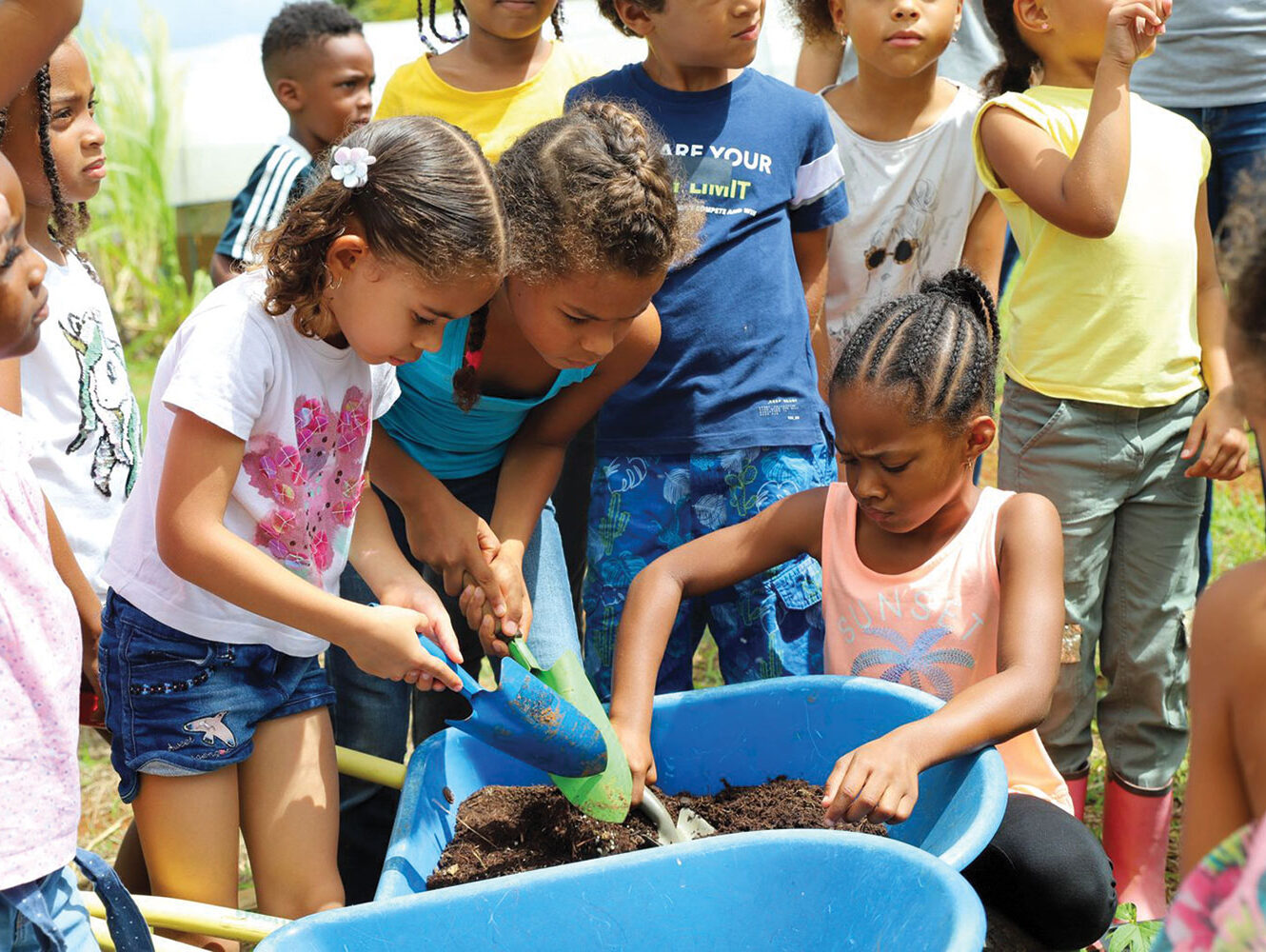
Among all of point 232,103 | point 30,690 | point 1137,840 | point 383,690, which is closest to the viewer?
point 30,690

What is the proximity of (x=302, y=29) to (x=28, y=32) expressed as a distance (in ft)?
8.18

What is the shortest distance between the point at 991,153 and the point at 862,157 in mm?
339

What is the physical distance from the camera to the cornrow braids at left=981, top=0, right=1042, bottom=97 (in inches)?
98.1

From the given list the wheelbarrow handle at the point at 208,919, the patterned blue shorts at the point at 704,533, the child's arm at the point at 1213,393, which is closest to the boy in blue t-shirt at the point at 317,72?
the patterned blue shorts at the point at 704,533

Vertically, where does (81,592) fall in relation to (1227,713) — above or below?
below

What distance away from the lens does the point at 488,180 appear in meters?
1.77

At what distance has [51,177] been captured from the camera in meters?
2.03

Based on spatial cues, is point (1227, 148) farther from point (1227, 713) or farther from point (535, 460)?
point (1227, 713)

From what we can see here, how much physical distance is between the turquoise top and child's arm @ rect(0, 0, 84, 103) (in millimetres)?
716

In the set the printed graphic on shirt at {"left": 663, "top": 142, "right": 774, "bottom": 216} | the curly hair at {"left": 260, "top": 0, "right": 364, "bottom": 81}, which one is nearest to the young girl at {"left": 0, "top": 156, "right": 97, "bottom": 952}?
the printed graphic on shirt at {"left": 663, "top": 142, "right": 774, "bottom": 216}

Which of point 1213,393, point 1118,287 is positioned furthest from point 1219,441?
point 1118,287

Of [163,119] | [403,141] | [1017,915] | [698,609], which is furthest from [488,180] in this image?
[163,119]

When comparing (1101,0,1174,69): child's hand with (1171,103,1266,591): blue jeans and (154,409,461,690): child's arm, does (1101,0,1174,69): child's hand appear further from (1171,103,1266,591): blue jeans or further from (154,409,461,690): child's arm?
(154,409,461,690): child's arm

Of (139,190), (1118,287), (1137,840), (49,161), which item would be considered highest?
(49,161)
